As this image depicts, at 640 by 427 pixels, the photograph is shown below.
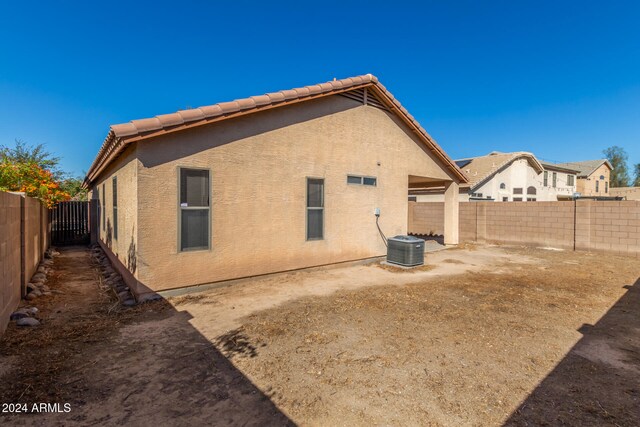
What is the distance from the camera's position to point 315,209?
8328mm

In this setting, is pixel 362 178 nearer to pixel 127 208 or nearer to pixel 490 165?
pixel 127 208

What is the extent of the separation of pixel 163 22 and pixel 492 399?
48.4 feet

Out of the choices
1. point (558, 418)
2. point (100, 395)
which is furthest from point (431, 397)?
point (100, 395)

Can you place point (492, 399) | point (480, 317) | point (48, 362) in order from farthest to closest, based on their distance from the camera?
point (480, 317) → point (48, 362) → point (492, 399)

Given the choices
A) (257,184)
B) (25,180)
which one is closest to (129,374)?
(257,184)

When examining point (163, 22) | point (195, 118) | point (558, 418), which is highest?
point (163, 22)

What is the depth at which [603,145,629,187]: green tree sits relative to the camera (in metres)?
56.7

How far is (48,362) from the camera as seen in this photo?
352 cm

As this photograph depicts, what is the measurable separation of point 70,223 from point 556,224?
839 inches

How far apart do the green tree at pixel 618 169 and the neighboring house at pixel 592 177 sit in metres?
18.2

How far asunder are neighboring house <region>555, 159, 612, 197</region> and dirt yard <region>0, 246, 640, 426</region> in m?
44.0

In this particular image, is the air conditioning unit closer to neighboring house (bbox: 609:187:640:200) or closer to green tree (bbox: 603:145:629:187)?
neighboring house (bbox: 609:187:640:200)

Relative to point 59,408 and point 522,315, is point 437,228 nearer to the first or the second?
point 522,315

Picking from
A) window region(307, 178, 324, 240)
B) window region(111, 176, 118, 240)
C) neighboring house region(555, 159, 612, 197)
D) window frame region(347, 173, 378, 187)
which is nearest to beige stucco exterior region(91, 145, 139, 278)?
window region(111, 176, 118, 240)
